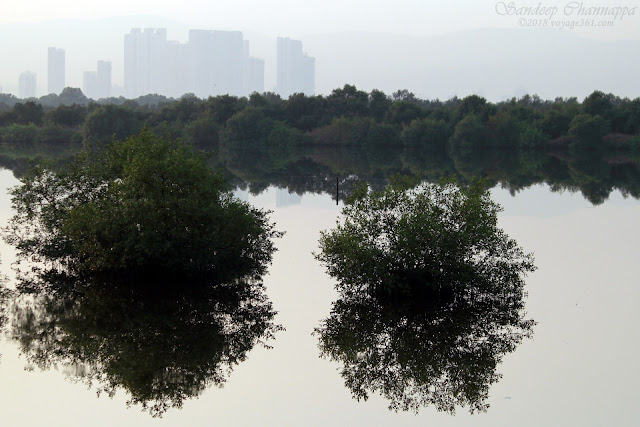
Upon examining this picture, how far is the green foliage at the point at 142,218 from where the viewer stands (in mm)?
19656

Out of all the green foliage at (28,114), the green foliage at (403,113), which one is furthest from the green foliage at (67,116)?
the green foliage at (403,113)

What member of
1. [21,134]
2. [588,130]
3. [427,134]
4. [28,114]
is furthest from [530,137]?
[28,114]

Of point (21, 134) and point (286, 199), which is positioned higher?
point (21, 134)

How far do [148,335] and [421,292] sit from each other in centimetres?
680

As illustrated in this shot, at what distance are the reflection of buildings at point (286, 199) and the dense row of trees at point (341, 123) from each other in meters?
55.5

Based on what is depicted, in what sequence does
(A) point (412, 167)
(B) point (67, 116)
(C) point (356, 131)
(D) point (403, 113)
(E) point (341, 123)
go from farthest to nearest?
(D) point (403, 113), (B) point (67, 116), (E) point (341, 123), (C) point (356, 131), (A) point (412, 167)

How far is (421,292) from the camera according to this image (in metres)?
19.2

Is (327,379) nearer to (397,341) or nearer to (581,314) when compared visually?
(397,341)

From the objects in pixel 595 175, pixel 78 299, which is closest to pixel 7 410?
pixel 78 299

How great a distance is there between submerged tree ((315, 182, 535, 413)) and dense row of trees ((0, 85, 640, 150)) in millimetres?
81379

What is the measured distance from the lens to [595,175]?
6016 centimetres

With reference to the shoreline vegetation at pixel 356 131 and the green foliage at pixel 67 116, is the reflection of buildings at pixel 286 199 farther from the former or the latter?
the green foliage at pixel 67 116

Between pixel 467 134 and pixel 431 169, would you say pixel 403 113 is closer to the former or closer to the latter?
pixel 467 134

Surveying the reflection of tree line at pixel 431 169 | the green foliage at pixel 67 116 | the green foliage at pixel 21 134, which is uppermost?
the green foliage at pixel 67 116
